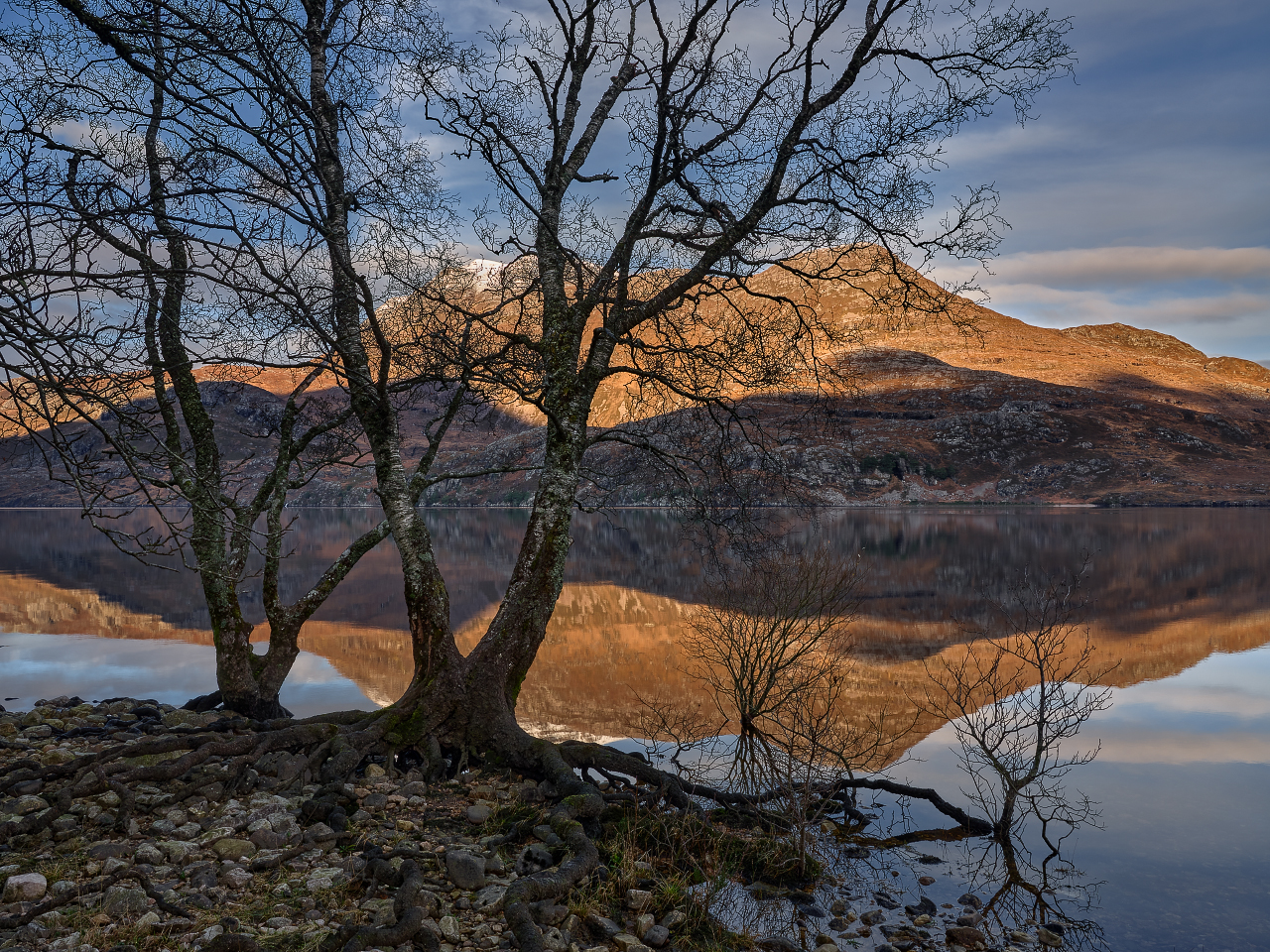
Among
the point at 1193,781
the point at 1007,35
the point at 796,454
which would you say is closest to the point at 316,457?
the point at 1007,35

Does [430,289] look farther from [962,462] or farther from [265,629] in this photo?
[962,462]

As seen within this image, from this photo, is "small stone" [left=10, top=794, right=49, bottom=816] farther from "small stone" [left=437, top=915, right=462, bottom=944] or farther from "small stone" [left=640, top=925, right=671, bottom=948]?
"small stone" [left=640, top=925, right=671, bottom=948]

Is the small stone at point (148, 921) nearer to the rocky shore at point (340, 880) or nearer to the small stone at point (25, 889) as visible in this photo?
the rocky shore at point (340, 880)

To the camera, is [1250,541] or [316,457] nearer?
[316,457]

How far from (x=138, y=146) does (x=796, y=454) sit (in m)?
115

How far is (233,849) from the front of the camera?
6582mm

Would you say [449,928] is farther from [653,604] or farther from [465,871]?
[653,604]

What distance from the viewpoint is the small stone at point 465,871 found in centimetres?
626

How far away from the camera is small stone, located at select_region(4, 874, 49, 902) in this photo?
549cm

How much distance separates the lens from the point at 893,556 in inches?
1955

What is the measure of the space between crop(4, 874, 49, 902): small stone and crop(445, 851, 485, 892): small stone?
109 inches

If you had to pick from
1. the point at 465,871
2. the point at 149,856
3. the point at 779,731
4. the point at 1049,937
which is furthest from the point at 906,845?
A: the point at 149,856

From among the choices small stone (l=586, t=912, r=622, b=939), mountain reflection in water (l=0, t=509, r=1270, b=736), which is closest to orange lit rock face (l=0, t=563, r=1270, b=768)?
mountain reflection in water (l=0, t=509, r=1270, b=736)

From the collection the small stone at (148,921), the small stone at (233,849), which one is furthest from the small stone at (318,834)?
the small stone at (148,921)
